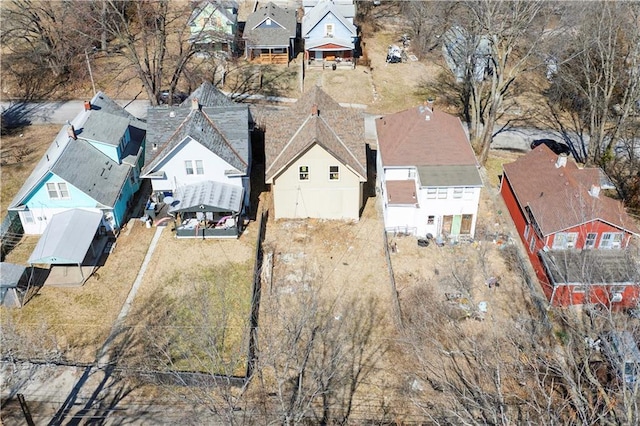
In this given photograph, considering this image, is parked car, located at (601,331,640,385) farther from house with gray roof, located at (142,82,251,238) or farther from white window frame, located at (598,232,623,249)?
house with gray roof, located at (142,82,251,238)

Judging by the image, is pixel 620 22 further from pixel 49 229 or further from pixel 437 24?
pixel 49 229

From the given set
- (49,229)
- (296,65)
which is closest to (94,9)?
(296,65)

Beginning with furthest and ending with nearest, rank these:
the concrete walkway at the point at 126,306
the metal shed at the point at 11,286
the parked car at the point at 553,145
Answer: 1. the parked car at the point at 553,145
2. the metal shed at the point at 11,286
3. the concrete walkway at the point at 126,306

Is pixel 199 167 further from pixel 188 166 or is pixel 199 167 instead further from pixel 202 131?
pixel 202 131

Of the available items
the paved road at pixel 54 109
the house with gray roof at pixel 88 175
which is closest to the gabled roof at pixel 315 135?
the house with gray roof at pixel 88 175

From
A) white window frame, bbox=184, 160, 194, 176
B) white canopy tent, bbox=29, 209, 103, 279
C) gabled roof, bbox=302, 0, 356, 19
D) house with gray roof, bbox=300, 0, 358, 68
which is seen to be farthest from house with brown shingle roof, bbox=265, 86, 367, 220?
gabled roof, bbox=302, 0, 356, 19

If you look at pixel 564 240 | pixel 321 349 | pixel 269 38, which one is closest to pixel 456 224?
pixel 564 240

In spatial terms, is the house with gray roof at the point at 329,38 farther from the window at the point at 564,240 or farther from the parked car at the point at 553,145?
the window at the point at 564,240
